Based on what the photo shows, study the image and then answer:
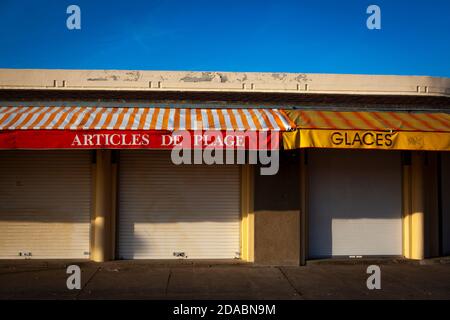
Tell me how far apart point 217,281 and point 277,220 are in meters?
1.93

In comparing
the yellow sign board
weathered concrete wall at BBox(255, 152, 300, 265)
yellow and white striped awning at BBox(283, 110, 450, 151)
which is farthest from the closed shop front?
weathered concrete wall at BBox(255, 152, 300, 265)

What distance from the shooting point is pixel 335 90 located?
910 cm

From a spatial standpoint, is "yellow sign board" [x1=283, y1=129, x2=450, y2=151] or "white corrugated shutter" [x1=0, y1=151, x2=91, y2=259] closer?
"yellow sign board" [x1=283, y1=129, x2=450, y2=151]

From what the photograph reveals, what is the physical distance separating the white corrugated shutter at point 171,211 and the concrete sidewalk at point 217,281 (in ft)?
1.46

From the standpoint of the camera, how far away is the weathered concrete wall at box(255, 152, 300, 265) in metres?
8.58

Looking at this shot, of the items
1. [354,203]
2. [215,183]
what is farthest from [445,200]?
[215,183]

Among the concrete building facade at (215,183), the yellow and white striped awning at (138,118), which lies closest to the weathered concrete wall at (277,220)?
the concrete building facade at (215,183)

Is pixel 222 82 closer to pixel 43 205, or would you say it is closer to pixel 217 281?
pixel 217 281

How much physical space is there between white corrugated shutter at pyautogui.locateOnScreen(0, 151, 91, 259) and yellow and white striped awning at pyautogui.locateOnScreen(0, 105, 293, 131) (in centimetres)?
113

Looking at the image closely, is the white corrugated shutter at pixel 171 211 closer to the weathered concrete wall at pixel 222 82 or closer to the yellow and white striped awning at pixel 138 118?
the yellow and white striped awning at pixel 138 118

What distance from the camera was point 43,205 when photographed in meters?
8.96

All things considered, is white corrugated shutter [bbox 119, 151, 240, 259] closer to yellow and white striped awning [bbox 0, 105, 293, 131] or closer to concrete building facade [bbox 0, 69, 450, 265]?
concrete building facade [bbox 0, 69, 450, 265]

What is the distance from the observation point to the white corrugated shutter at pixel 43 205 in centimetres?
893
